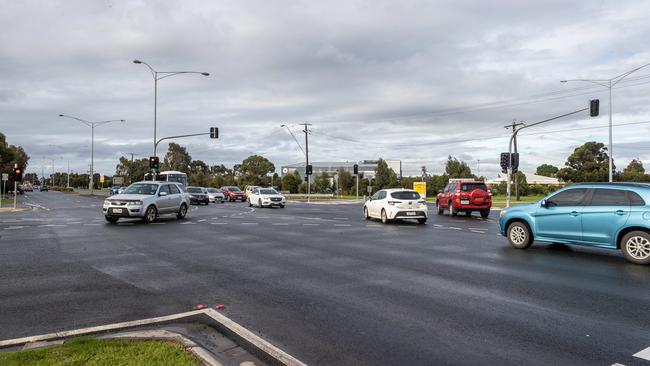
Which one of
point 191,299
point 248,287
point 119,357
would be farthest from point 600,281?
point 119,357

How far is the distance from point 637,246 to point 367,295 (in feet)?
20.2

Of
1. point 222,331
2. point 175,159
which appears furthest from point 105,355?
point 175,159

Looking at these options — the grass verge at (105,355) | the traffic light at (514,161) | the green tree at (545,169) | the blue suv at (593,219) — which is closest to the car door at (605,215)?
the blue suv at (593,219)

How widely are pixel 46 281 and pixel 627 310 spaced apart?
326 inches

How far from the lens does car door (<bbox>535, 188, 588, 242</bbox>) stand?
33.5ft

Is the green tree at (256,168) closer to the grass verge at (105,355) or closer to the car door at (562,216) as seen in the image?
the car door at (562,216)

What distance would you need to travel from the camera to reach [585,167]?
69812 mm

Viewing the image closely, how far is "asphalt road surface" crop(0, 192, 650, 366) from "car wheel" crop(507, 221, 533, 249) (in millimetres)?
259

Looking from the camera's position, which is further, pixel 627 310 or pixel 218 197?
pixel 218 197

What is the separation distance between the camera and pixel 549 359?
13.6 feet

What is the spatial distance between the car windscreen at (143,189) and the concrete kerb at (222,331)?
1597cm

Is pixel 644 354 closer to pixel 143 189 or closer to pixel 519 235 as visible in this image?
pixel 519 235

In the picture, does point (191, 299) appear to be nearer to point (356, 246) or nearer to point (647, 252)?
point (356, 246)

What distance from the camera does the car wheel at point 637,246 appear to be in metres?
9.05
